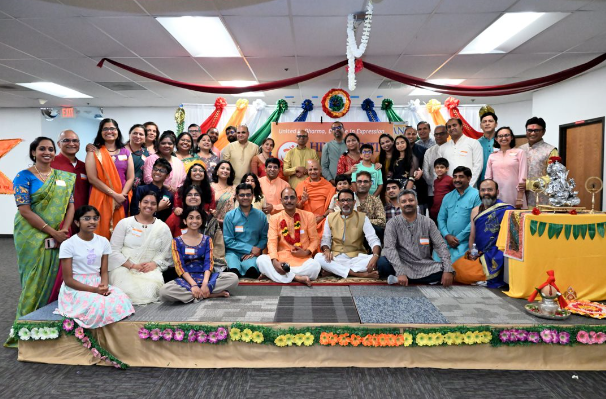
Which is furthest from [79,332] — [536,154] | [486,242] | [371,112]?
[371,112]

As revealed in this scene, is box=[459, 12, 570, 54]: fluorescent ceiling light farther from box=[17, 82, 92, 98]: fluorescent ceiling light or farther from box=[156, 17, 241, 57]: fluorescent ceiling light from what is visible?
box=[17, 82, 92, 98]: fluorescent ceiling light

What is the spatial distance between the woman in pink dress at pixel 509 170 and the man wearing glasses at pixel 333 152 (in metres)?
1.95

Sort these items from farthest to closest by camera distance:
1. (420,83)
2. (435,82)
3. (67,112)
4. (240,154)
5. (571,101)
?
(67,112) < (435,82) < (571,101) < (240,154) < (420,83)

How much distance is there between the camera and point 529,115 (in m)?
8.48

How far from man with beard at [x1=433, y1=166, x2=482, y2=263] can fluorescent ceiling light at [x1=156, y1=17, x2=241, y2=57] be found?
313cm

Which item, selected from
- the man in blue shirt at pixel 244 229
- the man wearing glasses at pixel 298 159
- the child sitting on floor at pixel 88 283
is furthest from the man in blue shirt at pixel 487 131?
the child sitting on floor at pixel 88 283

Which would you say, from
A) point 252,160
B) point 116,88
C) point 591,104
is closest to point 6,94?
point 116,88

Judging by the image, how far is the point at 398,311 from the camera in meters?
2.67

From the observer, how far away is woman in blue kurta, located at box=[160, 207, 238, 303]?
2906 mm

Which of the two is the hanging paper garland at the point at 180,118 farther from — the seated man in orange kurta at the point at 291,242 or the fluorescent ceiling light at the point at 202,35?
the seated man in orange kurta at the point at 291,242

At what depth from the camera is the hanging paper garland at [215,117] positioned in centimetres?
609

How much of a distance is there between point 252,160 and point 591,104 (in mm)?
5556

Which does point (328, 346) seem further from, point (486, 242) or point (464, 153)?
point (464, 153)

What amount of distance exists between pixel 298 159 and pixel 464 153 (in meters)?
2.10
